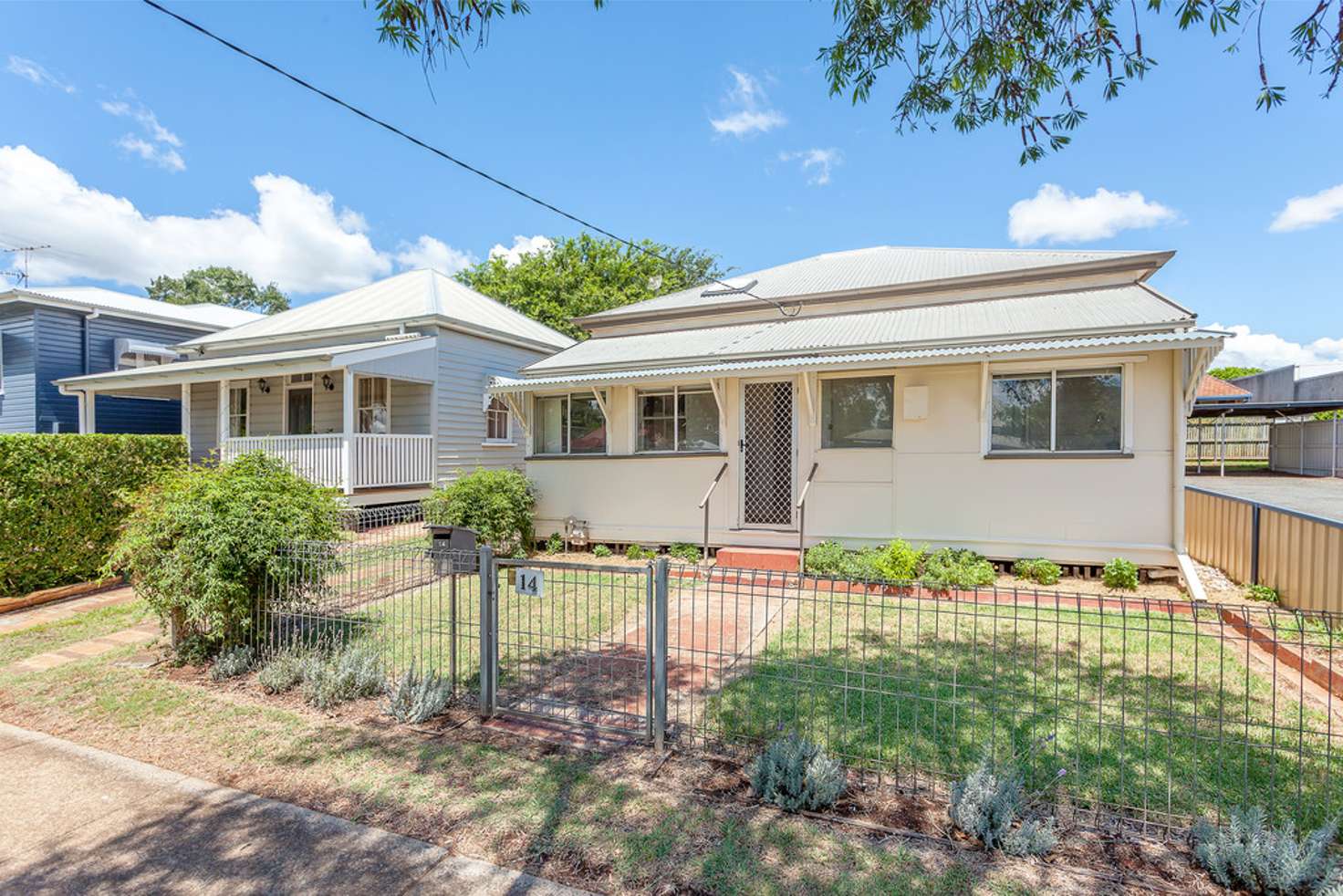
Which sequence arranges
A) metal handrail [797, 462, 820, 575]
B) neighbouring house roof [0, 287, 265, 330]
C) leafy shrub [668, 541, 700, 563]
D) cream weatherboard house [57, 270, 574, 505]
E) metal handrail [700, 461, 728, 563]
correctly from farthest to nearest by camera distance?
neighbouring house roof [0, 287, 265, 330] < cream weatherboard house [57, 270, 574, 505] < leafy shrub [668, 541, 700, 563] < metal handrail [700, 461, 728, 563] < metal handrail [797, 462, 820, 575]

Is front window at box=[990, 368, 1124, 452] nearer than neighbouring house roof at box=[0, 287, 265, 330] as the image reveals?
Yes

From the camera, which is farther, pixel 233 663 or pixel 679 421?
pixel 679 421

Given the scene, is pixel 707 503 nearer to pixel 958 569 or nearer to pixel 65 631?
pixel 958 569

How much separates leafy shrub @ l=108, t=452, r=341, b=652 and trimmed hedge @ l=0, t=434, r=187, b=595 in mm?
2402

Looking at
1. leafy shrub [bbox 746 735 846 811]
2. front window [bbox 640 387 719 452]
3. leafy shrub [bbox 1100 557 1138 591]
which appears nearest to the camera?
leafy shrub [bbox 746 735 846 811]

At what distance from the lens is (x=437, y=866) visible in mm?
2695

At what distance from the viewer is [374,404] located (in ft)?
50.9

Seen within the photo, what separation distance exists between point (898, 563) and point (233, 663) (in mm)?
7165

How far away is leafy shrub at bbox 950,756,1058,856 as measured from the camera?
106 inches

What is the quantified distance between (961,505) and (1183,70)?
17.1ft

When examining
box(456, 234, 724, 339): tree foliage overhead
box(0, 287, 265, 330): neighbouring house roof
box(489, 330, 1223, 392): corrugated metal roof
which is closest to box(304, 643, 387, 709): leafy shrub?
box(489, 330, 1223, 392): corrugated metal roof

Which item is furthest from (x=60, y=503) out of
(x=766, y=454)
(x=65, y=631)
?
(x=766, y=454)

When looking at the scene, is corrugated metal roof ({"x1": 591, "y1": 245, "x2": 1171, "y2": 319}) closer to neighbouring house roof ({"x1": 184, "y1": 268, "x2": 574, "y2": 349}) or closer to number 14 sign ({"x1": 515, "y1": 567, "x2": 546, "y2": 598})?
neighbouring house roof ({"x1": 184, "y1": 268, "x2": 574, "y2": 349})

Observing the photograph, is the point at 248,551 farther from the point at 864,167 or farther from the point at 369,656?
the point at 864,167
